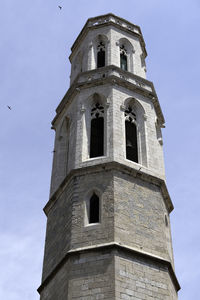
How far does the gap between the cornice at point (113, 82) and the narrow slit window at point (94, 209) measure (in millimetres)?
5994

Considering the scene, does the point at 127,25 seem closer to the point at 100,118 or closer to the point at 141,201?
the point at 100,118

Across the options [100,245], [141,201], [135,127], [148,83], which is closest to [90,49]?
[148,83]

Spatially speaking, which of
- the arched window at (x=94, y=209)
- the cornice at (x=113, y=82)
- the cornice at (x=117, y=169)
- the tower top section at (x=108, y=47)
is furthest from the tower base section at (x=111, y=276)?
the tower top section at (x=108, y=47)

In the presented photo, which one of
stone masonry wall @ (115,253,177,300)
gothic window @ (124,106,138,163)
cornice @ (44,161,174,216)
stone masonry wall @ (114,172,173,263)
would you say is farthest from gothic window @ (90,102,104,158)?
stone masonry wall @ (115,253,177,300)

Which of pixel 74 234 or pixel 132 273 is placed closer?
pixel 132 273

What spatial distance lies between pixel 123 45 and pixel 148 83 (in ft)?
11.4

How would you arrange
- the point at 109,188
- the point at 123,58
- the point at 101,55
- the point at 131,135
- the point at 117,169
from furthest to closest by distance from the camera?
the point at 101,55 < the point at 123,58 < the point at 131,135 < the point at 117,169 < the point at 109,188

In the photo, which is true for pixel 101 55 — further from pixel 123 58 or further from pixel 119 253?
pixel 119 253

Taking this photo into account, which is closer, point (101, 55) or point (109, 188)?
point (109, 188)

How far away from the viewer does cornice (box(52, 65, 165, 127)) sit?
24359 millimetres

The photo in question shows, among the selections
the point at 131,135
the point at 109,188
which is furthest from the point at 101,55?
the point at 109,188

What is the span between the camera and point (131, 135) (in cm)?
2325

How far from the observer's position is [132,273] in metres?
17.5

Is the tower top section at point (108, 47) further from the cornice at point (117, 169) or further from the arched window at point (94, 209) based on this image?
the arched window at point (94, 209)
